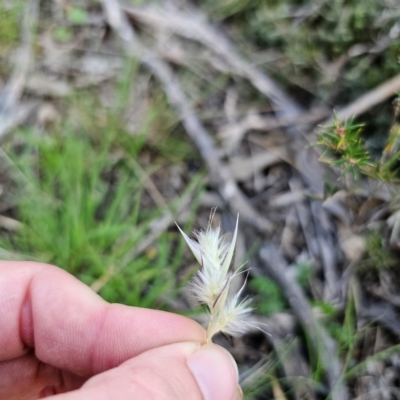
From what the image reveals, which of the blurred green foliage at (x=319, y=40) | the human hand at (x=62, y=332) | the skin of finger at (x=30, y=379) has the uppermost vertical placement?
the blurred green foliage at (x=319, y=40)

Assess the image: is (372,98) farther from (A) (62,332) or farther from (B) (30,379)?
(B) (30,379)

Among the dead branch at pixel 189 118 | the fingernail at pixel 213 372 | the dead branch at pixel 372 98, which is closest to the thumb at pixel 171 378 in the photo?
the fingernail at pixel 213 372

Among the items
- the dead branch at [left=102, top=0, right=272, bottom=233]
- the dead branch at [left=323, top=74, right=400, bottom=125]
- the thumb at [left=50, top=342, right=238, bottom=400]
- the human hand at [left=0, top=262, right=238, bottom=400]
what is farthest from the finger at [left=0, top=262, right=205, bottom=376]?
the dead branch at [left=323, top=74, right=400, bottom=125]

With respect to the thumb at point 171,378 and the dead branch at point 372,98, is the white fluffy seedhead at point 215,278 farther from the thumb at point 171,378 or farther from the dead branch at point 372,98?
the dead branch at point 372,98

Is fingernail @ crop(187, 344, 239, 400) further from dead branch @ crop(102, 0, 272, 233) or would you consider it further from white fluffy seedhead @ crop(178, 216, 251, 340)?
dead branch @ crop(102, 0, 272, 233)

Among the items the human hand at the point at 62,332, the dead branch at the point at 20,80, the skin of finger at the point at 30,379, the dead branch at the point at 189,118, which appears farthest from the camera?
the dead branch at the point at 20,80

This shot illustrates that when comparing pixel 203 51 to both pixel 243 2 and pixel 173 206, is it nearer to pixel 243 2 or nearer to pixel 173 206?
pixel 243 2

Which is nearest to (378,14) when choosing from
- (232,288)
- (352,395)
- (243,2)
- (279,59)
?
(279,59)
